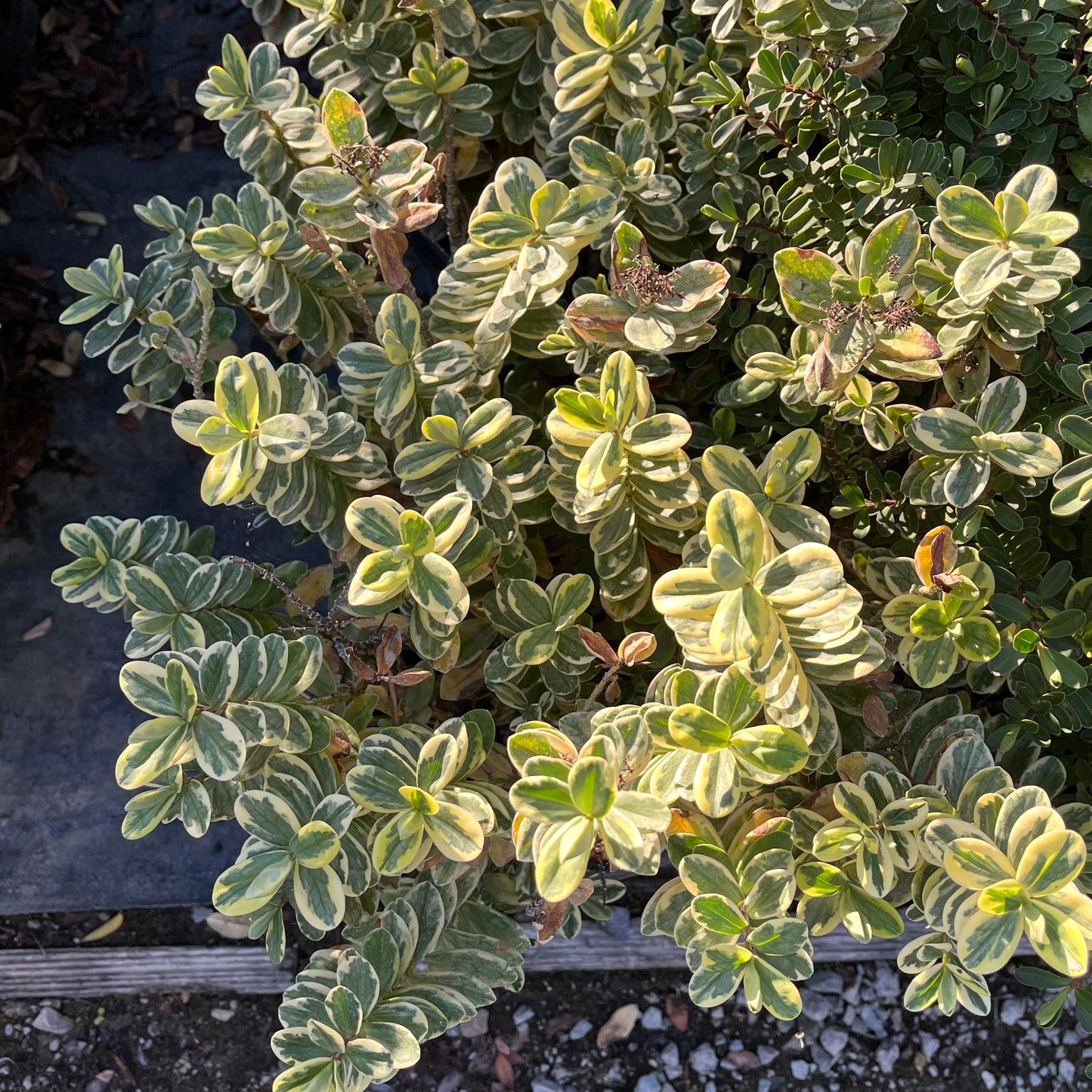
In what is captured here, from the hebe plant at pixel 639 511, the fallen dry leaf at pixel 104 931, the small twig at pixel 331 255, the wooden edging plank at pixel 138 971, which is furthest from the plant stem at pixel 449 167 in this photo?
the fallen dry leaf at pixel 104 931

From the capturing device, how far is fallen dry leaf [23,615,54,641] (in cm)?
215

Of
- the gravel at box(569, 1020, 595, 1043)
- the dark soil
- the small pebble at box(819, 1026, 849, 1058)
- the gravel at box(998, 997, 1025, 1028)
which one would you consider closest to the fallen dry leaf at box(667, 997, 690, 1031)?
the dark soil

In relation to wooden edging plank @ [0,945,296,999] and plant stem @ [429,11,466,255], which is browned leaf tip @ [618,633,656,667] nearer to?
plant stem @ [429,11,466,255]

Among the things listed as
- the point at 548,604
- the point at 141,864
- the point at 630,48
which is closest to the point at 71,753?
the point at 141,864

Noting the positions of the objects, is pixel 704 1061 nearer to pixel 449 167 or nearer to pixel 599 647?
pixel 599 647

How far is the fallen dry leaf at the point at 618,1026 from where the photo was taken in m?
1.88

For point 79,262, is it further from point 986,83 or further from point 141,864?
point 986,83

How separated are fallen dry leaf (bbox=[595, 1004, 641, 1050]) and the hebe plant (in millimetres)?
611

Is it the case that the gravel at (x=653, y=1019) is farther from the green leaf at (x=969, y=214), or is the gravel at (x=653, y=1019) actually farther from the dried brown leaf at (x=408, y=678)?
the green leaf at (x=969, y=214)

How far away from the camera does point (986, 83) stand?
4.28ft

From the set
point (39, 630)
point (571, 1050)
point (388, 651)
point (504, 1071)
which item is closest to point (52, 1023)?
point (39, 630)

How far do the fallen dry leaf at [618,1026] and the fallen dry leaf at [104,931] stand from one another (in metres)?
1.01

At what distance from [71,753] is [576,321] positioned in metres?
1.59

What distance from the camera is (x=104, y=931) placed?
198 centimetres
